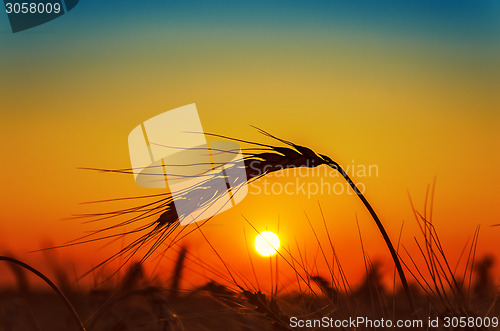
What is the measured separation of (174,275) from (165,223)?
38 cm

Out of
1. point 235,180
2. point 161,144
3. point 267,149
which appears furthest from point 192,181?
point 161,144

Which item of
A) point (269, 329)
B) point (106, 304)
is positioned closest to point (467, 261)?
point (269, 329)

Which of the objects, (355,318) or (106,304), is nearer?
(355,318)

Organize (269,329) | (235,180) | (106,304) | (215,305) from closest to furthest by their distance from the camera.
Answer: (235,180) < (269,329) < (215,305) < (106,304)

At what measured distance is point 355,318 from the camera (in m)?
1.22

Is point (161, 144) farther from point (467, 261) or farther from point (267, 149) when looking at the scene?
point (467, 261)

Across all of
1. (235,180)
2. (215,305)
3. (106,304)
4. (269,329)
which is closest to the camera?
(235,180)

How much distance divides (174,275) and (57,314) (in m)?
0.46

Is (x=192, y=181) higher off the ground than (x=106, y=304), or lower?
higher

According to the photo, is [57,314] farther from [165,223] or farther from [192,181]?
[192,181]

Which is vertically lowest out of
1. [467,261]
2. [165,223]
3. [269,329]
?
[269,329]

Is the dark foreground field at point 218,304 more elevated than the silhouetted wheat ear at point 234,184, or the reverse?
the silhouetted wheat ear at point 234,184

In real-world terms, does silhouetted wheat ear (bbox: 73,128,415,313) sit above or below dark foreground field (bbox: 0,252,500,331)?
above

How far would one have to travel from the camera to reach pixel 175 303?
4.56ft
